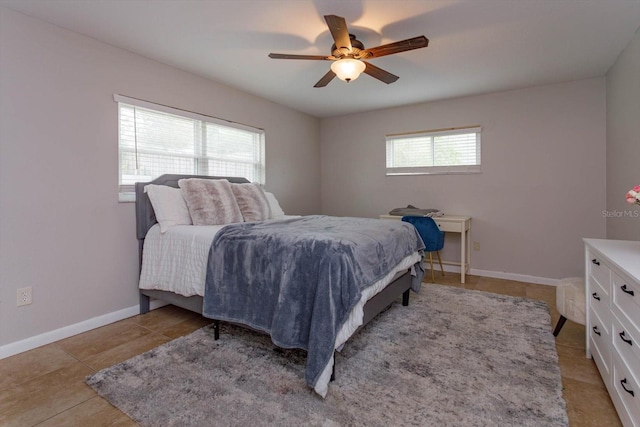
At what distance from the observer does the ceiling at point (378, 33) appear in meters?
2.12

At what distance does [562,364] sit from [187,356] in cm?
242

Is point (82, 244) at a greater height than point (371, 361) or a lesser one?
greater

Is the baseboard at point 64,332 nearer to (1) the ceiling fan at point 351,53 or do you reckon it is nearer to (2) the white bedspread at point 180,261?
(2) the white bedspread at point 180,261

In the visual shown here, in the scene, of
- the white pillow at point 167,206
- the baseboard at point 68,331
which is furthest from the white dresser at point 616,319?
the baseboard at point 68,331

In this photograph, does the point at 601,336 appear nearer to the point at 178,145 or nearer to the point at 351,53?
the point at 351,53

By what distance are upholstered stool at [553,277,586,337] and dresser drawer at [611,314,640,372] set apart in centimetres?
61

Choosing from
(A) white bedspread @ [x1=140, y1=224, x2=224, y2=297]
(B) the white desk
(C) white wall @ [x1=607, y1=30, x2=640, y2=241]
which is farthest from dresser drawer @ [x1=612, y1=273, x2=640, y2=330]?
(A) white bedspread @ [x1=140, y1=224, x2=224, y2=297]

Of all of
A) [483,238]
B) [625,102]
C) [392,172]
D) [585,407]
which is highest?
[625,102]

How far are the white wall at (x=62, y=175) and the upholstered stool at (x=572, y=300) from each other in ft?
11.4

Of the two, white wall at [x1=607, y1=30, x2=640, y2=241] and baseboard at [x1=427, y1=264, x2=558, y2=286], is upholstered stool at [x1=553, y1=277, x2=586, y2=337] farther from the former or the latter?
baseboard at [x1=427, y1=264, x2=558, y2=286]

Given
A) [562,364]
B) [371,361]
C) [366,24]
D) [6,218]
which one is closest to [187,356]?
[371,361]

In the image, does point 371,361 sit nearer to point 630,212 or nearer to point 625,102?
point 630,212

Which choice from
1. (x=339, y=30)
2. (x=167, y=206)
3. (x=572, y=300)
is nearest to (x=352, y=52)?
(x=339, y=30)

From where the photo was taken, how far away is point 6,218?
2.14 m
